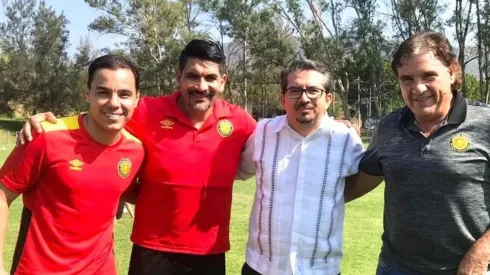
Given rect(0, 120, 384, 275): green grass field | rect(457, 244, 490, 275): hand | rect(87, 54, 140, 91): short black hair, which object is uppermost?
rect(87, 54, 140, 91): short black hair

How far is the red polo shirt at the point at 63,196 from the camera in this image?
10.8 ft

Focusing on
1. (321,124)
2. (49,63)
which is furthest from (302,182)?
(49,63)

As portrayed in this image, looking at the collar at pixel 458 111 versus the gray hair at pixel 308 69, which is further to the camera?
the gray hair at pixel 308 69

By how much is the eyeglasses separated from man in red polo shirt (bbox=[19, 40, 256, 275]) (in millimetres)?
631

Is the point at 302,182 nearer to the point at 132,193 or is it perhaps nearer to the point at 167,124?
the point at 167,124

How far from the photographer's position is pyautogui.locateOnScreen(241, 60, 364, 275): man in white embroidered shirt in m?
3.52

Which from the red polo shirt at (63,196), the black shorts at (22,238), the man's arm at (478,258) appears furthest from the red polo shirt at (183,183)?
the man's arm at (478,258)

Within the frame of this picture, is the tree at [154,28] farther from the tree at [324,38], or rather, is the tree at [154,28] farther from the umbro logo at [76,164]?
the umbro logo at [76,164]

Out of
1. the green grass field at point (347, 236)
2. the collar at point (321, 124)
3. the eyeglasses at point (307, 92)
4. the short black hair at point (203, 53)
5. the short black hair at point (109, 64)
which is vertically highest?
the short black hair at point (203, 53)

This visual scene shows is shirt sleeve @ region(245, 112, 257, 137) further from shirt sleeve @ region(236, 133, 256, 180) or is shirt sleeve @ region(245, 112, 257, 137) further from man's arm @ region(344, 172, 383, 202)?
man's arm @ region(344, 172, 383, 202)

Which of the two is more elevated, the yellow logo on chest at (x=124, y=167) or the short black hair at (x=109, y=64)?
the short black hair at (x=109, y=64)

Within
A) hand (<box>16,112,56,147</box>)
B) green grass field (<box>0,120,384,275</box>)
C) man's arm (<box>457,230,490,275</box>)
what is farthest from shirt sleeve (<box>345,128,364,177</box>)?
green grass field (<box>0,120,384,275</box>)

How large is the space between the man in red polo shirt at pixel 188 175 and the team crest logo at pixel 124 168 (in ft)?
0.72

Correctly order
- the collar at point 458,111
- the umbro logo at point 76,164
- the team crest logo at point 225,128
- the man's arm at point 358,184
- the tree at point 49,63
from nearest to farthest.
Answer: the collar at point 458,111 → the umbro logo at point 76,164 → the man's arm at point 358,184 → the team crest logo at point 225,128 → the tree at point 49,63
